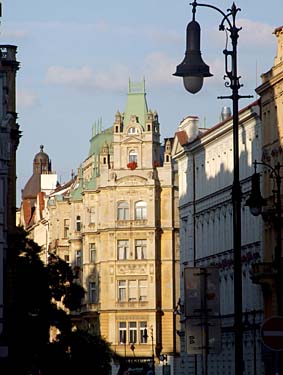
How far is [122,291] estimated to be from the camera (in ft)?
447

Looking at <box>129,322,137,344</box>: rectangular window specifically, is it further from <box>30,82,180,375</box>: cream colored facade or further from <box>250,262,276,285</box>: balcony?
<box>250,262,276,285</box>: balcony

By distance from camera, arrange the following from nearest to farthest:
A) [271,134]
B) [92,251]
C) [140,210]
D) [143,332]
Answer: [271,134], [143,332], [140,210], [92,251]

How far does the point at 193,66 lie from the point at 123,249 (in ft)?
349

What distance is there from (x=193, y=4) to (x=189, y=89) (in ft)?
7.12

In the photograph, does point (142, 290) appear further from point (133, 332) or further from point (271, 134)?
point (271, 134)

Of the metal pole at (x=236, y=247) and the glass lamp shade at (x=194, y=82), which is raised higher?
the glass lamp shade at (x=194, y=82)

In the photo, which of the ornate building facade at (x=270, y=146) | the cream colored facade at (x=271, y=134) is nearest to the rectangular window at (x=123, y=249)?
the ornate building facade at (x=270, y=146)

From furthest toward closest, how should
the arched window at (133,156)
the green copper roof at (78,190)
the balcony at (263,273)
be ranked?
the green copper roof at (78,190)
the arched window at (133,156)
the balcony at (263,273)

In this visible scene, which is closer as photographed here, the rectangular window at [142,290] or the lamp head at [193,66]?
the lamp head at [193,66]

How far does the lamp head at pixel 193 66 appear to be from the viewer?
99.3ft

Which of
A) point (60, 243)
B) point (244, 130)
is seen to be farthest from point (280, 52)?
point (60, 243)

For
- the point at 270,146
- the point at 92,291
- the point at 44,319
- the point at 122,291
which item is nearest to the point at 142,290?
the point at 122,291

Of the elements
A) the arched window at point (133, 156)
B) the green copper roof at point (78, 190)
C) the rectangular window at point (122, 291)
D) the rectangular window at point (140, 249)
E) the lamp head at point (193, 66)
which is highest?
the arched window at point (133, 156)

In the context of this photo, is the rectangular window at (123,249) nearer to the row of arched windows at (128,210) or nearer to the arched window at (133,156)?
the row of arched windows at (128,210)
